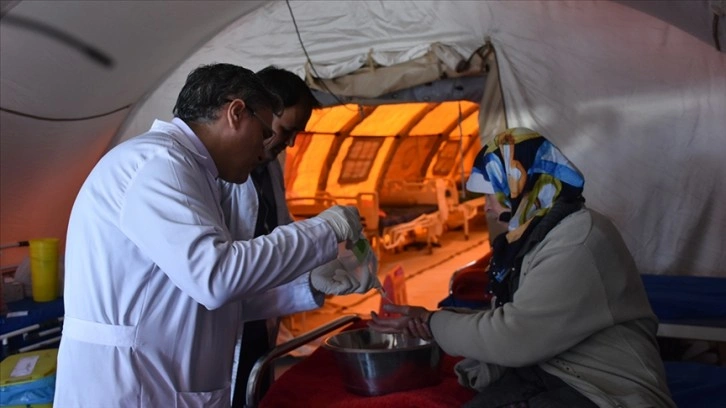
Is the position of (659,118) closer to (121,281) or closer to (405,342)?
(405,342)

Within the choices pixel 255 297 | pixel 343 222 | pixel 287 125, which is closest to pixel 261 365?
pixel 255 297

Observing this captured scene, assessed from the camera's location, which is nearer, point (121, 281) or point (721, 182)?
point (121, 281)

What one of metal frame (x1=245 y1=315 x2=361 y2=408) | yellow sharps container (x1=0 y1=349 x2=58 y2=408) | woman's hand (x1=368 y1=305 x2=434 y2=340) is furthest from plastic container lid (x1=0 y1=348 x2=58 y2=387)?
woman's hand (x1=368 y1=305 x2=434 y2=340)

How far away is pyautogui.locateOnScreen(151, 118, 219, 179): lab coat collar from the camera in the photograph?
191 cm

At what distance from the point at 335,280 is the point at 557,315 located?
0.77 meters

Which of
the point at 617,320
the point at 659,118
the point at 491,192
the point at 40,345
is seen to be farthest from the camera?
the point at 659,118

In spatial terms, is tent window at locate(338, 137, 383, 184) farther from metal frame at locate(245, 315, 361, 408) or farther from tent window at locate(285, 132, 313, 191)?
metal frame at locate(245, 315, 361, 408)

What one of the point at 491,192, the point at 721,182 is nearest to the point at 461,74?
the point at 721,182

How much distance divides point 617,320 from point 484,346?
0.40m

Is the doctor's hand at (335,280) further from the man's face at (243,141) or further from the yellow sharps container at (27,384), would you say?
the yellow sharps container at (27,384)

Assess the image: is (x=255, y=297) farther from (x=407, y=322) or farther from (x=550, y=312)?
(x=550, y=312)

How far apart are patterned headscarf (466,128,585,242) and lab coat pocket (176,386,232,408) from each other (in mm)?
1034

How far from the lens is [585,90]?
4605 millimetres

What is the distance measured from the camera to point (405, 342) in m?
2.71
